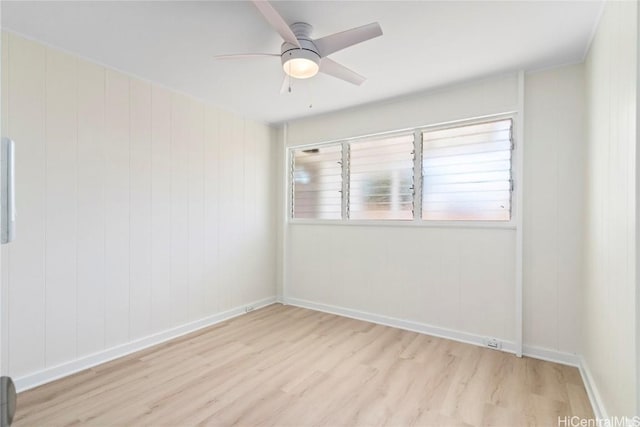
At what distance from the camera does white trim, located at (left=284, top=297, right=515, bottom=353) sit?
297 cm

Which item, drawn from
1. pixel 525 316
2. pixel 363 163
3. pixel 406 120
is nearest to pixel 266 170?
pixel 363 163

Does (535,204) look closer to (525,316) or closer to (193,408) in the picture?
(525,316)

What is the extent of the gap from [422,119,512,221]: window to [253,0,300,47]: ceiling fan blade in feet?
6.37

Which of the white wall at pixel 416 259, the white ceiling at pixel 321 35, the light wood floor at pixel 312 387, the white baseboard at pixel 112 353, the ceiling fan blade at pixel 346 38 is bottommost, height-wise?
the light wood floor at pixel 312 387

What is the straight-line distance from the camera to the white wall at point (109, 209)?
2.22 meters

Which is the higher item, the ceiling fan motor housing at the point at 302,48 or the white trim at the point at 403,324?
the ceiling fan motor housing at the point at 302,48

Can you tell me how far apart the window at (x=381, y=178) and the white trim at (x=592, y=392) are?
1836mm

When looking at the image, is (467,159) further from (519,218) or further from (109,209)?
(109,209)

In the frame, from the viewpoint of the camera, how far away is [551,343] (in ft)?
8.73

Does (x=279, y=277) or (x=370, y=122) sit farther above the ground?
(x=370, y=122)

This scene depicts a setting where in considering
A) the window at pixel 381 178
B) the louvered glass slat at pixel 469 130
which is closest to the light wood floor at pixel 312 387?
the window at pixel 381 178

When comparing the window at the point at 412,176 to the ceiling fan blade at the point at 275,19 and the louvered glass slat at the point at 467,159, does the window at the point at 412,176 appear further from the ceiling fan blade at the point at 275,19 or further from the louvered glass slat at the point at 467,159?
the ceiling fan blade at the point at 275,19

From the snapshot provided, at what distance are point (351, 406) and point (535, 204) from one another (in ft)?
7.40

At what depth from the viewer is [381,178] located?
364 centimetres
